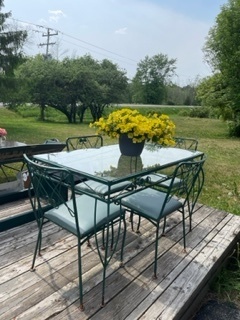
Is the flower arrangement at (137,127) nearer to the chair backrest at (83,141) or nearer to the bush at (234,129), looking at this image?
the chair backrest at (83,141)

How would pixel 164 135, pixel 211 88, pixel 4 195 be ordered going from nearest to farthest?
pixel 164 135 < pixel 4 195 < pixel 211 88

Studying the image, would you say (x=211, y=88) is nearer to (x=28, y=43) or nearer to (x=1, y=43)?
(x=28, y=43)

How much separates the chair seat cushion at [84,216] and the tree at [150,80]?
84.5 ft

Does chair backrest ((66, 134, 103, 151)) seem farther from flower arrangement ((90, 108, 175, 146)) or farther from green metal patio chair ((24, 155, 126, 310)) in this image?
green metal patio chair ((24, 155, 126, 310))

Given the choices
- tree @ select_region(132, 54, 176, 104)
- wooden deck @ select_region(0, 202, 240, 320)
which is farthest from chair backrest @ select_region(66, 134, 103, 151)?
tree @ select_region(132, 54, 176, 104)

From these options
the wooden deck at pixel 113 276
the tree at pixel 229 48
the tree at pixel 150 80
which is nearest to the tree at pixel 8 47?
the tree at pixel 229 48

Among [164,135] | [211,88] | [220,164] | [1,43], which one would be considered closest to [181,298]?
[164,135]

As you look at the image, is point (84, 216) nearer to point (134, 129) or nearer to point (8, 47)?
point (134, 129)

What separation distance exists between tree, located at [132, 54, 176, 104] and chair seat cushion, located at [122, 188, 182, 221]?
2552 centimetres

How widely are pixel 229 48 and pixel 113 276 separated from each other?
9.82m

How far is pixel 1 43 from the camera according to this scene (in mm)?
8617

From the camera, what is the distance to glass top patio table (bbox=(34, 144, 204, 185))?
1.51 m

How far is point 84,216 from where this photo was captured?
4.61ft

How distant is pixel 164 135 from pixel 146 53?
25819 millimetres
